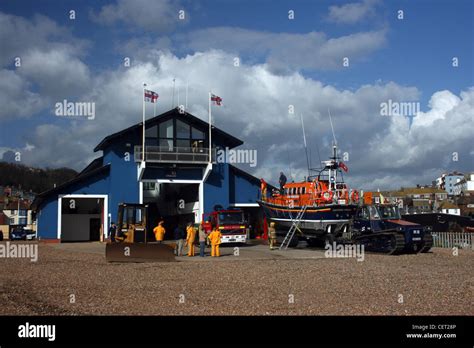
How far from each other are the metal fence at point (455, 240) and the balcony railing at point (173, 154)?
1695 cm

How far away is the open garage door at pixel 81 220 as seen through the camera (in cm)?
4609

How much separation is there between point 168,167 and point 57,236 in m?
9.46

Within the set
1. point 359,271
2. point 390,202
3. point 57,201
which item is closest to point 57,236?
point 57,201

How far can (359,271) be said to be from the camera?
18172 millimetres

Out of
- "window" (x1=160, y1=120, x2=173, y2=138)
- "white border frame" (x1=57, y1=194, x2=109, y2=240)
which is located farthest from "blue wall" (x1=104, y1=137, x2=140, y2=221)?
"window" (x1=160, y1=120, x2=173, y2=138)

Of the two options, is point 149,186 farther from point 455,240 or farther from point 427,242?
point 427,242

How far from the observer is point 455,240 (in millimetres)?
32625

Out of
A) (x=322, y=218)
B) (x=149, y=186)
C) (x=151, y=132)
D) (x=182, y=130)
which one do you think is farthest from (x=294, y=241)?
(x=149, y=186)

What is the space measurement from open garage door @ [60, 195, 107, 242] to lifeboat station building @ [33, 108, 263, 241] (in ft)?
8.87

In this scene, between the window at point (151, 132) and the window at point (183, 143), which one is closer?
the window at point (151, 132)

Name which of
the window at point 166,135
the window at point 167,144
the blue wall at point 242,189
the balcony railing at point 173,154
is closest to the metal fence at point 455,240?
the blue wall at point 242,189

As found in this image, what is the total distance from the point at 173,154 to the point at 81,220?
12.5m

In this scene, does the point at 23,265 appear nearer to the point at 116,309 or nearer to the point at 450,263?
the point at 116,309

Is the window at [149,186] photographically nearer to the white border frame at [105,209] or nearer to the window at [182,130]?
the white border frame at [105,209]
